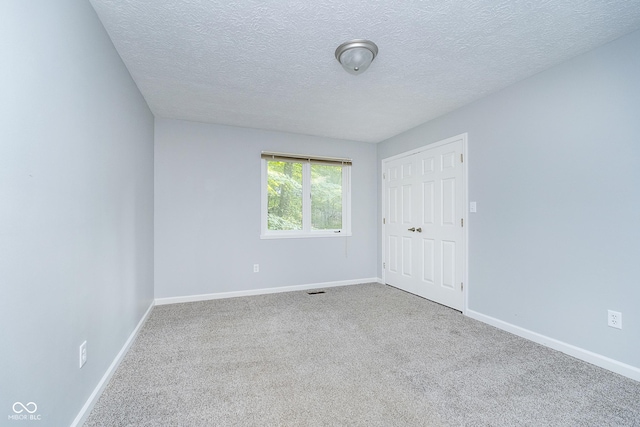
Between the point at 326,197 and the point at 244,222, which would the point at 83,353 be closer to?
the point at 244,222

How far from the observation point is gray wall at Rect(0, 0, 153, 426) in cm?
99

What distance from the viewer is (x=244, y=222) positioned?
3.87 m

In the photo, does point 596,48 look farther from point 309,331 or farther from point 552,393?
point 309,331

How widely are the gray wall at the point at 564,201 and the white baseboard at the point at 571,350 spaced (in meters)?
0.04

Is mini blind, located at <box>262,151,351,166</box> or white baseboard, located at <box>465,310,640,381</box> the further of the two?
mini blind, located at <box>262,151,351,166</box>

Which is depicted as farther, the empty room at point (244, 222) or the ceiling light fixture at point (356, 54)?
the ceiling light fixture at point (356, 54)

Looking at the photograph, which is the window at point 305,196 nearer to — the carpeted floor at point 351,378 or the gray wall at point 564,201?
the carpeted floor at point 351,378

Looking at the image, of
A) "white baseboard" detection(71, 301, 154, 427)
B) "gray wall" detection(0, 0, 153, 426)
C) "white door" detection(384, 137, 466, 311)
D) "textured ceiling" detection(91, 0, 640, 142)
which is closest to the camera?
"gray wall" detection(0, 0, 153, 426)

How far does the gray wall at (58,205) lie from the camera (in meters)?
0.99

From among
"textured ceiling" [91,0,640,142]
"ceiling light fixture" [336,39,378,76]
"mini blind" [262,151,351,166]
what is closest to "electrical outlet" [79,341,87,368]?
"textured ceiling" [91,0,640,142]
